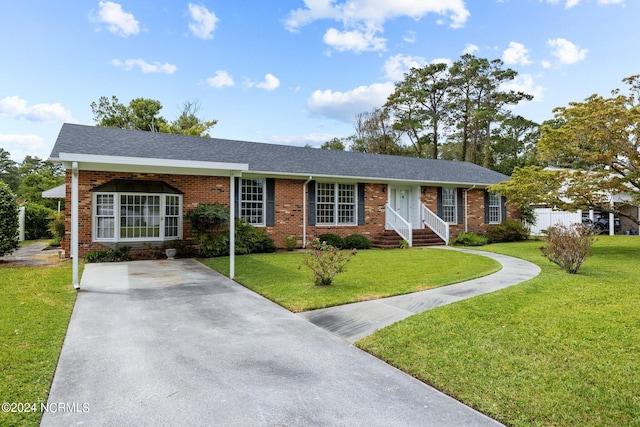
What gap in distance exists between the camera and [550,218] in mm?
22266

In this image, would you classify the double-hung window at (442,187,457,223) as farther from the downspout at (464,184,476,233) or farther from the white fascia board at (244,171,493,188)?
the downspout at (464,184,476,233)

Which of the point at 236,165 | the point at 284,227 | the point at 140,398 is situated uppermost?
the point at 236,165

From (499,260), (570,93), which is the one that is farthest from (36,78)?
(570,93)

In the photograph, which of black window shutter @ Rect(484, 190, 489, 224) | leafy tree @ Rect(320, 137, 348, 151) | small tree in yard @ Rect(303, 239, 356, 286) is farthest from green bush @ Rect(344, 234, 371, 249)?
leafy tree @ Rect(320, 137, 348, 151)

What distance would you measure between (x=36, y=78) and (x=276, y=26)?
415 inches

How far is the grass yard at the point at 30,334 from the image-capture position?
10.4 feet

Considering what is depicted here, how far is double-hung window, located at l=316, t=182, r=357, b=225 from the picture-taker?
15.4 metres

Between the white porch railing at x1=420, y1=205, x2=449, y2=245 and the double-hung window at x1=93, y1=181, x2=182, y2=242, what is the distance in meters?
11.2

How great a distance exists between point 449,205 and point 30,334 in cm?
1735

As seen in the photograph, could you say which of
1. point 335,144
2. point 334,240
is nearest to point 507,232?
point 334,240

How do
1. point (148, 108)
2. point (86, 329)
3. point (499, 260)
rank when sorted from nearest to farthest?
point (86, 329) → point (499, 260) → point (148, 108)

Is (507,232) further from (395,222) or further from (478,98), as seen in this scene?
(478,98)

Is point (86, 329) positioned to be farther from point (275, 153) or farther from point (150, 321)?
point (275, 153)

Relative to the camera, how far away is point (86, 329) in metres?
5.02
